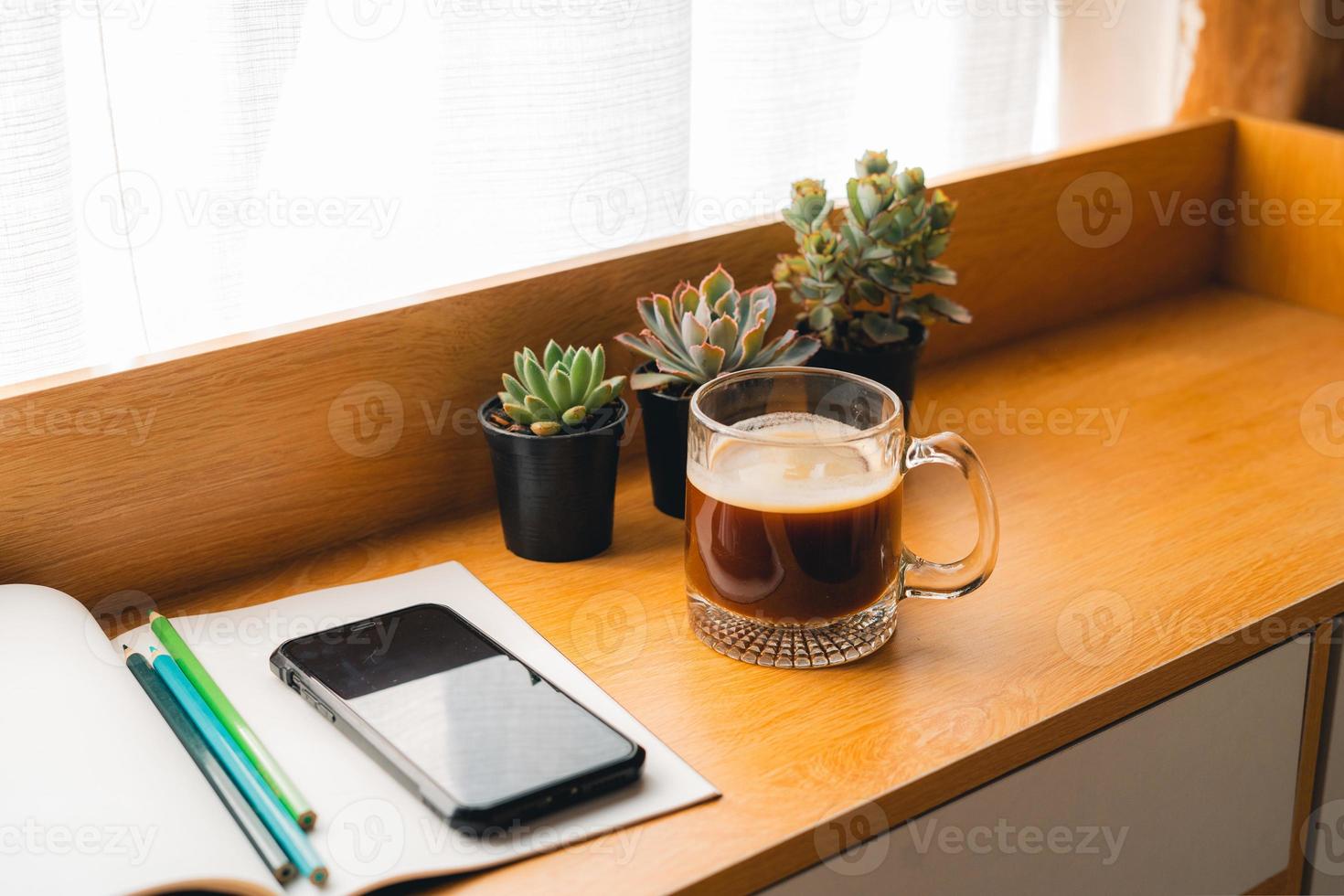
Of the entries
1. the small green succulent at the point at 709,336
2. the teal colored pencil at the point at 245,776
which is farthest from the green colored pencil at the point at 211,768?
the small green succulent at the point at 709,336

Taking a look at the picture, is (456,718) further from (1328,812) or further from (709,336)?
(1328,812)

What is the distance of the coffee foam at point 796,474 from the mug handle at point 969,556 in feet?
0.11

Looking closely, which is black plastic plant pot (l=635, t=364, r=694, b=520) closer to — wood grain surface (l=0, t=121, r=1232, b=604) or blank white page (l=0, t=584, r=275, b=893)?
wood grain surface (l=0, t=121, r=1232, b=604)

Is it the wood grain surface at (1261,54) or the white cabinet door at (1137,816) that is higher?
the wood grain surface at (1261,54)

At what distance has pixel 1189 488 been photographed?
3.32 ft

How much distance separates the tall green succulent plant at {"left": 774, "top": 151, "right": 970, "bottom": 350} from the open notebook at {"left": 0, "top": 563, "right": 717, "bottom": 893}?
387 mm

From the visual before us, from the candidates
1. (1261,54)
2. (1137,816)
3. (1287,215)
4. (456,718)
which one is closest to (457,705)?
(456,718)

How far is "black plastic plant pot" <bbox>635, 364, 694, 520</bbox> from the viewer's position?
94 cm

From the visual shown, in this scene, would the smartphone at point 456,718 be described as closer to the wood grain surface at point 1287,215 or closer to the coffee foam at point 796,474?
the coffee foam at point 796,474

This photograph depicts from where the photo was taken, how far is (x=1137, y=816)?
0.82 metres

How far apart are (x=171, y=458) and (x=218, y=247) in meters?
0.16

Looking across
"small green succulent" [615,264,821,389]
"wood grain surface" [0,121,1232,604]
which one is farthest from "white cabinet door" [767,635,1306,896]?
"wood grain surface" [0,121,1232,604]

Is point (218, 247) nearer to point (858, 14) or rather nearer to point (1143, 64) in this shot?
point (858, 14)

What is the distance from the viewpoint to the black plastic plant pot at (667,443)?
3.09 ft
